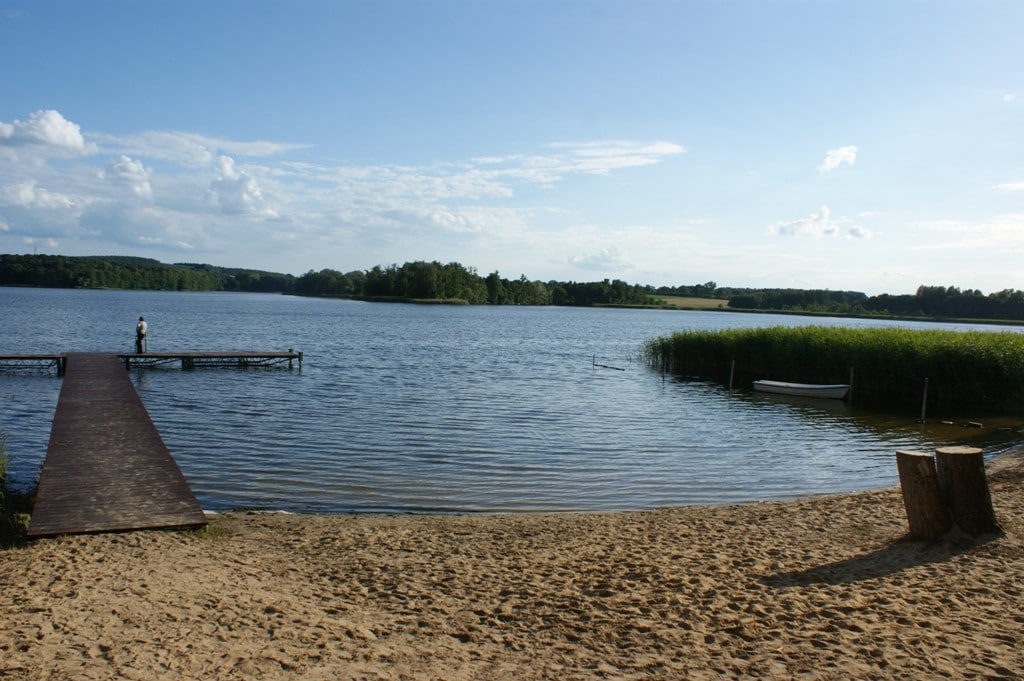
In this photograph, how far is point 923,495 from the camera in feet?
29.6

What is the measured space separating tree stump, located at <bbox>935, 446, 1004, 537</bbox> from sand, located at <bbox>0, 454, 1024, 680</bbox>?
37 centimetres

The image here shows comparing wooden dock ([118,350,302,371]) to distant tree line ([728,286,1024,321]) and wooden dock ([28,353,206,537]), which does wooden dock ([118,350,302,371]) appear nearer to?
wooden dock ([28,353,206,537])

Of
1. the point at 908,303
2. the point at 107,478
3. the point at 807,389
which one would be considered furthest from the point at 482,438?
the point at 908,303

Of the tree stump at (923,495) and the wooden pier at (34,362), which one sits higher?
the tree stump at (923,495)

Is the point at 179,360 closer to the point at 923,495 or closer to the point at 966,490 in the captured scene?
the point at 923,495

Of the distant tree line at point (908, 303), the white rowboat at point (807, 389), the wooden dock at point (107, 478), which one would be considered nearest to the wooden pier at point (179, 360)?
the wooden dock at point (107, 478)

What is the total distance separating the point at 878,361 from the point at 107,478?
30.2 metres

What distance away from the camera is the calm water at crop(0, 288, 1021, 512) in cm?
1438

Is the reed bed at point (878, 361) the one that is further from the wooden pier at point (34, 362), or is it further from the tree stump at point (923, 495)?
the wooden pier at point (34, 362)

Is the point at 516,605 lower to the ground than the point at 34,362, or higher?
higher

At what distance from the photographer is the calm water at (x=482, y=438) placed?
14383 mm

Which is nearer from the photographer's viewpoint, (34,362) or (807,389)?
(807,389)

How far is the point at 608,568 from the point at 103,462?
333 inches

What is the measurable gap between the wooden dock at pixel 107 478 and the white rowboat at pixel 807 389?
25.4m
